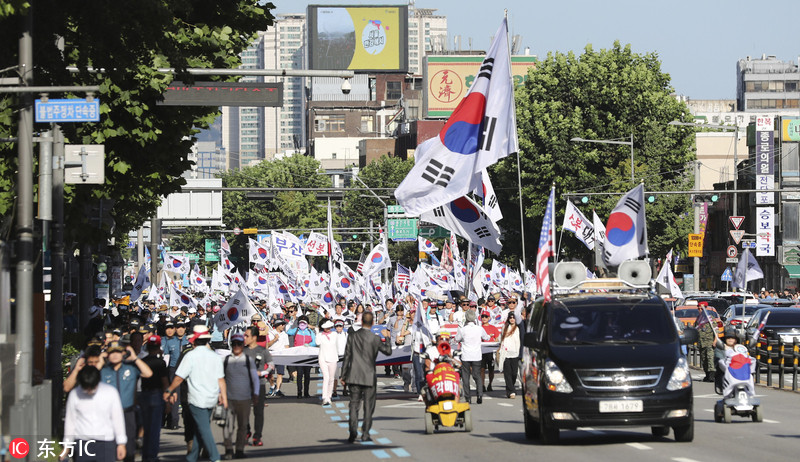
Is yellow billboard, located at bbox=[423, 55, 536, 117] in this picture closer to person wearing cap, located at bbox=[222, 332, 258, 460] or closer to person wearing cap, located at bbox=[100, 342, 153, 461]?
person wearing cap, located at bbox=[222, 332, 258, 460]

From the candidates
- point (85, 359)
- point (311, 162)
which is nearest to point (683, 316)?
point (85, 359)

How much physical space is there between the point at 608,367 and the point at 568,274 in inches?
116

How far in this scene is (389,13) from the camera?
149 metres

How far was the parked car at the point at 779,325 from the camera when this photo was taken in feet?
110

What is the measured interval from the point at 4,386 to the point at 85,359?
297 centimetres

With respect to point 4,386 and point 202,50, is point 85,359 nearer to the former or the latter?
point 4,386

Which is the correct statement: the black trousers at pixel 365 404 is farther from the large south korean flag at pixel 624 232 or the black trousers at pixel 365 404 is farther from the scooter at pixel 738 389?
the large south korean flag at pixel 624 232

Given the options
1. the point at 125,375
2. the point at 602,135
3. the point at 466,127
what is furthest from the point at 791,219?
the point at 125,375

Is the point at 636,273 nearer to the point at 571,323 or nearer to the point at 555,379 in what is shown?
the point at 571,323

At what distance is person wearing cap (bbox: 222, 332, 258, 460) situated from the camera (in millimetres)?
16761

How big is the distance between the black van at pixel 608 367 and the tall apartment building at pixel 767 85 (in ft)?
553

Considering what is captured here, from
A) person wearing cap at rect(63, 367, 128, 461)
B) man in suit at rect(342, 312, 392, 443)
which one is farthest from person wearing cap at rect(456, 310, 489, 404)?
person wearing cap at rect(63, 367, 128, 461)

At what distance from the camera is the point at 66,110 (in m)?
16.8

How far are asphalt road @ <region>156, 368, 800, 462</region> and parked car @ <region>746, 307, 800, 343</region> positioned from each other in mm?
9548
